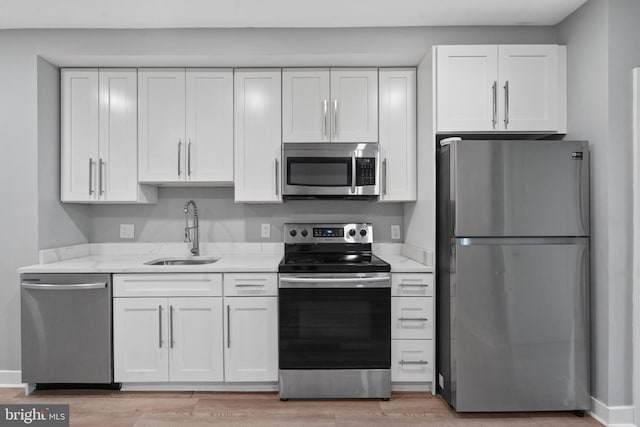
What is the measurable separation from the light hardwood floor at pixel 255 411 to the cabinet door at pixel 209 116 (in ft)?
4.99

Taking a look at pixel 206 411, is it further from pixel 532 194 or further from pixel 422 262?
pixel 532 194

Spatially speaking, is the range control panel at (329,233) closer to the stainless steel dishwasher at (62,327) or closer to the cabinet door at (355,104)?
the cabinet door at (355,104)

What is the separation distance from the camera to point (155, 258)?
3.20 m

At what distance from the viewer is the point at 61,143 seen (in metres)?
2.99

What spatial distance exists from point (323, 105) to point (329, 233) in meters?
0.98

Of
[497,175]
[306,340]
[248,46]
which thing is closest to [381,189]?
[497,175]

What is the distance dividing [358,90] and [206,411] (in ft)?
7.85

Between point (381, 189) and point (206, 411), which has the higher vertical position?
point (381, 189)

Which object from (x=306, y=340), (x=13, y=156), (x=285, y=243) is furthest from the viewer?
(x=285, y=243)

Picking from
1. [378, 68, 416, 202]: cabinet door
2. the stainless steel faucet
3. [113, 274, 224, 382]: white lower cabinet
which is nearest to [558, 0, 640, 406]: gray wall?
[378, 68, 416, 202]: cabinet door

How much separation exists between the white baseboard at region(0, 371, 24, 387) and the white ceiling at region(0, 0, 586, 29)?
2.37m

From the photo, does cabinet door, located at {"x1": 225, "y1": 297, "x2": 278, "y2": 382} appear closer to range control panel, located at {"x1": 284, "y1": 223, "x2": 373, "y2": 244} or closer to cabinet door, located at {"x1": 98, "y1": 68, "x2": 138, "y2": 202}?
range control panel, located at {"x1": 284, "y1": 223, "x2": 373, "y2": 244}

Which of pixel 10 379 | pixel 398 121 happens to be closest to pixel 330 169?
pixel 398 121

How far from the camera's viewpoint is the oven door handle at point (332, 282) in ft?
8.50
